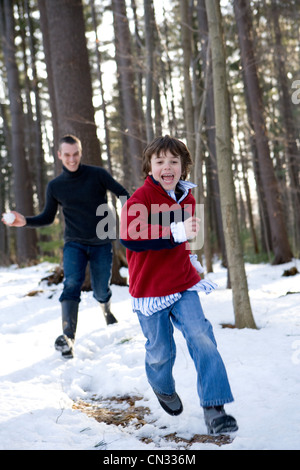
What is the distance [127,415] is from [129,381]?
605mm

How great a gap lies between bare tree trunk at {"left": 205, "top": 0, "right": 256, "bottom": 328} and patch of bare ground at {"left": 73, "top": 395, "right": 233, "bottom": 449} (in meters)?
1.89

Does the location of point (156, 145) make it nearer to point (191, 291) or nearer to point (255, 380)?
point (191, 291)

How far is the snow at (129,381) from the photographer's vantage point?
8.04ft

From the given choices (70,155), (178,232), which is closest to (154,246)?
(178,232)

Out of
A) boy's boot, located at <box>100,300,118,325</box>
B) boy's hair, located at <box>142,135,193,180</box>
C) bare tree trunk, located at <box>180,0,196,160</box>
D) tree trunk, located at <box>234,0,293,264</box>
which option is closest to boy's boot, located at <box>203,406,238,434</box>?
boy's hair, located at <box>142,135,193,180</box>

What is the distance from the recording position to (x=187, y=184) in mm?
2828

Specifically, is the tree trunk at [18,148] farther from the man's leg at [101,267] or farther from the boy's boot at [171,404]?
the boy's boot at [171,404]

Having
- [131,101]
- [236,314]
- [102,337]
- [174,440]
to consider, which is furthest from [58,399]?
[131,101]

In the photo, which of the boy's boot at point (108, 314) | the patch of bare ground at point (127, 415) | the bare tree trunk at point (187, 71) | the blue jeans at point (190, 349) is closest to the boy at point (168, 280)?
the blue jeans at point (190, 349)

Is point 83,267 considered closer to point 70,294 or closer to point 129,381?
point 70,294

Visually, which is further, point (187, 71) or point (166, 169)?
point (187, 71)

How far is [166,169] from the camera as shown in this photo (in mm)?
2666

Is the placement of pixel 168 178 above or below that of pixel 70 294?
above
